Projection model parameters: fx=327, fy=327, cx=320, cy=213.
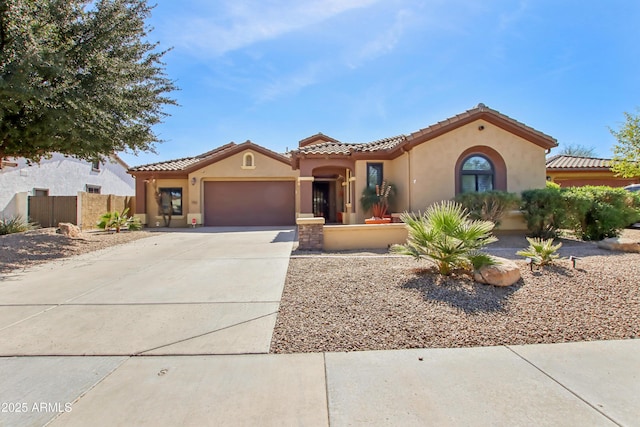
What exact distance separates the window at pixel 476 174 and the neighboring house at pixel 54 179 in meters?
14.5

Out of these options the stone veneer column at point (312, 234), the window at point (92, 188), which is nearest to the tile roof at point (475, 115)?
the stone veneer column at point (312, 234)

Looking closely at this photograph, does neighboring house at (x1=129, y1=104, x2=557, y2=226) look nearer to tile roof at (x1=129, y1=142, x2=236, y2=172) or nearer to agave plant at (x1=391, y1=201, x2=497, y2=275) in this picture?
tile roof at (x1=129, y1=142, x2=236, y2=172)

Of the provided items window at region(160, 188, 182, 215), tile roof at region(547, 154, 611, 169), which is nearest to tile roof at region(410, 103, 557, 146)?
tile roof at region(547, 154, 611, 169)

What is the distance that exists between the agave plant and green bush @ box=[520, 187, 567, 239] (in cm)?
559

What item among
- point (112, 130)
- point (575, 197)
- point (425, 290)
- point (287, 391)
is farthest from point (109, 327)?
point (575, 197)

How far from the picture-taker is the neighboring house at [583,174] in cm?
1941

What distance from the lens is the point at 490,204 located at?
1060cm

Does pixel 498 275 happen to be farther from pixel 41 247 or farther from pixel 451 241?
pixel 41 247

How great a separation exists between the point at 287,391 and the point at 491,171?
39.7ft

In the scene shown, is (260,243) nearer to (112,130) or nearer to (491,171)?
(112,130)

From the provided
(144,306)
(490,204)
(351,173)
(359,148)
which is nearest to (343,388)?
(144,306)

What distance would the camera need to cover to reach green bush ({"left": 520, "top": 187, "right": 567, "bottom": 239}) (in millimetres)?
10219

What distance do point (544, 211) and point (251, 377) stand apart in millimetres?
10711

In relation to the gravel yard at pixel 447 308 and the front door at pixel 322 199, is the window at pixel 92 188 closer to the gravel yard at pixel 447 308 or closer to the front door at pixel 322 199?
the front door at pixel 322 199
